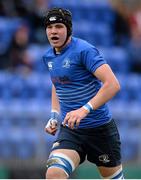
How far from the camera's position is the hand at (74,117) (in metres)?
6.89

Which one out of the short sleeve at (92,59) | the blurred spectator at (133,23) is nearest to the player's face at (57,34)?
the short sleeve at (92,59)

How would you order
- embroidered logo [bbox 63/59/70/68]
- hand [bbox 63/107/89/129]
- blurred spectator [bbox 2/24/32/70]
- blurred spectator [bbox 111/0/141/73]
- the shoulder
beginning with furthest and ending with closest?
blurred spectator [bbox 111/0/141/73]
blurred spectator [bbox 2/24/32/70]
embroidered logo [bbox 63/59/70/68]
the shoulder
hand [bbox 63/107/89/129]

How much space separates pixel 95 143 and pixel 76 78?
2.21 ft

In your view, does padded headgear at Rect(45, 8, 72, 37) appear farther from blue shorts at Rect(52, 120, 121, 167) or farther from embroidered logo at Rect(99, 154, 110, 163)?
embroidered logo at Rect(99, 154, 110, 163)

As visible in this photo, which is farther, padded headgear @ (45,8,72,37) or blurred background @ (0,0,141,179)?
blurred background @ (0,0,141,179)

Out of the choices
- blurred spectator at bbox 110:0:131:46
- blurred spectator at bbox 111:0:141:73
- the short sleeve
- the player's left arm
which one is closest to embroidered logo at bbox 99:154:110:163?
the player's left arm

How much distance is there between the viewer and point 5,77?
12867 millimetres

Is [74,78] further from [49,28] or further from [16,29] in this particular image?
[16,29]

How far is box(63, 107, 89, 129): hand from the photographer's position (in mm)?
6891

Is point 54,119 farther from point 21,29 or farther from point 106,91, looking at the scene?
point 21,29

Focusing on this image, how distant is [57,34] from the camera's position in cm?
737

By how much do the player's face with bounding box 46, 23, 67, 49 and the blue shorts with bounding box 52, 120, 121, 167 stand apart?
0.83m

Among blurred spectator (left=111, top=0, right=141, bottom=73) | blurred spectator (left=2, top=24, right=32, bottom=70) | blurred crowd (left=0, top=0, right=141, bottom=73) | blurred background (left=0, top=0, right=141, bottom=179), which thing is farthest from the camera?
blurred spectator (left=111, top=0, right=141, bottom=73)

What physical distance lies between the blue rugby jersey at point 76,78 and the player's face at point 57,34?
111 mm
